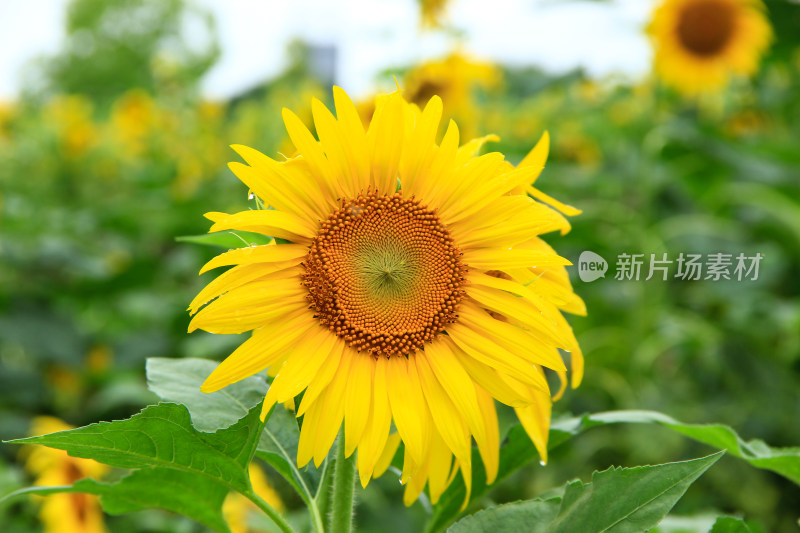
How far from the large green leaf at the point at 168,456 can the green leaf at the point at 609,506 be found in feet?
0.65

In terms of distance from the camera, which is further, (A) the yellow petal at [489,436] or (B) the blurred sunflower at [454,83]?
(B) the blurred sunflower at [454,83]

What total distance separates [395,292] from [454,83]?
232cm

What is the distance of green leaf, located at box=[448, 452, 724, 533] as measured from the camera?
648mm

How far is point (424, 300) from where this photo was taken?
30.2 inches

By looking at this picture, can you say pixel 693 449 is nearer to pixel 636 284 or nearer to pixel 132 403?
pixel 636 284

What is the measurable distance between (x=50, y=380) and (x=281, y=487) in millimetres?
818

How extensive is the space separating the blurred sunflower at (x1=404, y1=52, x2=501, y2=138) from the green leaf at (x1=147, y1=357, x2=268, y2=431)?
2.10 metres

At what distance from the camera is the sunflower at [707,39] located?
8.95ft

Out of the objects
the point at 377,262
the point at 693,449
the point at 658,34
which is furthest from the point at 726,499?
the point at 377,262

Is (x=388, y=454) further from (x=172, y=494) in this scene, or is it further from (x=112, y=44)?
(x=112, y=44)

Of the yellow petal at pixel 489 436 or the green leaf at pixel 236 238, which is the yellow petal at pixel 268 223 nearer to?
the green leaf at pixel 236 238

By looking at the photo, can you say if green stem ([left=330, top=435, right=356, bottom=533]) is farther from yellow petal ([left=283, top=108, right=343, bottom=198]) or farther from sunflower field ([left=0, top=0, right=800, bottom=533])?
yellow petal ([left=283, top=108, right=343, bottom=198])
